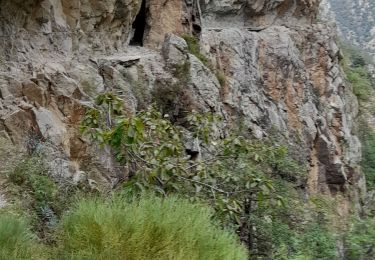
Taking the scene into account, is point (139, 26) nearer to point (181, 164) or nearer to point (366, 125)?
point (181, 164)

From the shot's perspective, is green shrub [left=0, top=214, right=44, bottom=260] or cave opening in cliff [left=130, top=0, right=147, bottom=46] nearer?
green shrub [left=0, top=214, right=44, bottom=260]

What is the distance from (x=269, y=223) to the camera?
23.5 feet

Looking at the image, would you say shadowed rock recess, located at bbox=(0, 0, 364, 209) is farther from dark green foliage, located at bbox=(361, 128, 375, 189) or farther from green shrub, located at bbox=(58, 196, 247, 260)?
green shrub, located at bbox=(58, 196, 247, 260)

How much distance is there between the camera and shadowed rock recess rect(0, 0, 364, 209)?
7.78 meters

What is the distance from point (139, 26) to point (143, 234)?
10374 millimetres

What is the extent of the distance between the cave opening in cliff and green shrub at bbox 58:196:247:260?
9.55 m

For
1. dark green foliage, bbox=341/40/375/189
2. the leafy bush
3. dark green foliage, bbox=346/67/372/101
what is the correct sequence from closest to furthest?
the leafy bush
dark green foliage, bbox=341/40/375/189
dark green foliage, bbox=346/67/372/101

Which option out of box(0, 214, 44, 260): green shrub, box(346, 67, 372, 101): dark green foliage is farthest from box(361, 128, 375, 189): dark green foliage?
box(0, 214, 44, 260): green shrub

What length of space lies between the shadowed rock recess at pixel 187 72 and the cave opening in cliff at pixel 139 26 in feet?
0.09

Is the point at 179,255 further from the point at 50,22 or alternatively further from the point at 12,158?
the point at 50,22

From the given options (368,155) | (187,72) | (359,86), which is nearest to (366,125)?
(368,155)

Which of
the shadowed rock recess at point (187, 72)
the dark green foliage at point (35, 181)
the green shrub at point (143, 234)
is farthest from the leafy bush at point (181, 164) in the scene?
the green shrub at point (143, 234)

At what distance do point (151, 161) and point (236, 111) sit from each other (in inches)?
328

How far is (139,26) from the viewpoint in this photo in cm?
1331
